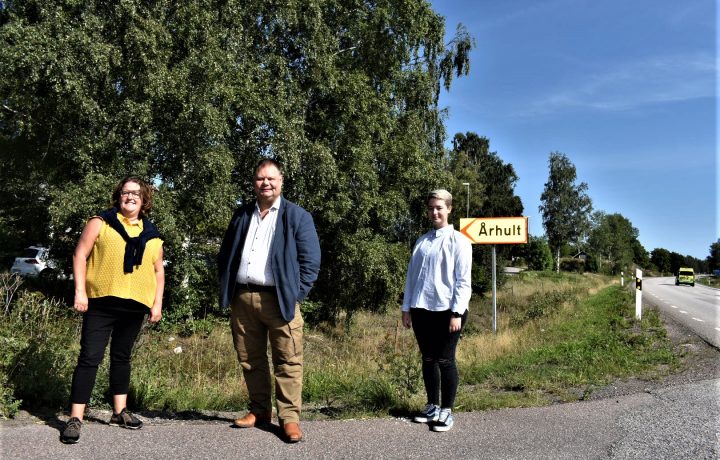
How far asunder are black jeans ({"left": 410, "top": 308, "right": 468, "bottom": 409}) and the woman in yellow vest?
1.99m

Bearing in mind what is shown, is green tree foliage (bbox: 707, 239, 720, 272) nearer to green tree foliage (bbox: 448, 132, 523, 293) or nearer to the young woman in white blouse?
green tree foliage (bbox: 448, 132, 523, 293)

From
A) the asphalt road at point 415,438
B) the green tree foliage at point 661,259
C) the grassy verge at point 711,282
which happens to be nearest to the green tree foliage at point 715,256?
the green tree foliage at point 661,259

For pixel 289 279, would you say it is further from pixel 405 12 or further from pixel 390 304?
pixel 405 12

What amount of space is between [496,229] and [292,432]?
8830 mm

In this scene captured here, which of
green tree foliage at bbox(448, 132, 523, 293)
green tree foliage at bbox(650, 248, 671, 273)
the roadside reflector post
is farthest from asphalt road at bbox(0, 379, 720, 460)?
green tree foliage at bbox(650, 248, 671, 273)

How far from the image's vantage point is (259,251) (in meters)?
4.05

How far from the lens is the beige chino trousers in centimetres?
397

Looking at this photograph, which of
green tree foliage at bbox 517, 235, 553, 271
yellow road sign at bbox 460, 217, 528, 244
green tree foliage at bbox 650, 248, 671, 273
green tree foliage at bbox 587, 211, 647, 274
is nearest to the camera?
yellow road sign at bbox 460, 217, 528, 244

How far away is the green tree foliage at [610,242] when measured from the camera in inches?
2960

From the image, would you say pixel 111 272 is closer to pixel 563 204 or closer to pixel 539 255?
pixel 563 204

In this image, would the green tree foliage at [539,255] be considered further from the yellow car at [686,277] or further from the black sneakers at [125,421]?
the black sneakers at [125,421]

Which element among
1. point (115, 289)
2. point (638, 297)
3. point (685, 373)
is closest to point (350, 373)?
point (115, 289)

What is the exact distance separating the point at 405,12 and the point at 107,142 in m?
10.9

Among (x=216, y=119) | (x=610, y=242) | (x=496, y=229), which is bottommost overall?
(x=496, y=229)
